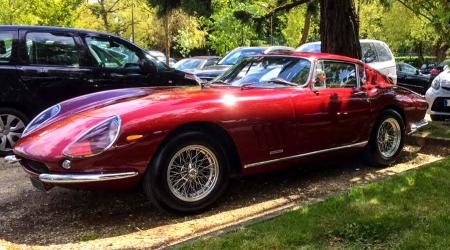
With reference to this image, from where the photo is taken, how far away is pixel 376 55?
13.5 metres

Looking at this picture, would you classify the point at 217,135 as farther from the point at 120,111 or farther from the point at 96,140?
the point at 96,140

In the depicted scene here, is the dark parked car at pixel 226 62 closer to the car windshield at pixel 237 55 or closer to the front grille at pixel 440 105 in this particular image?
the car windshield at pixel 237 55

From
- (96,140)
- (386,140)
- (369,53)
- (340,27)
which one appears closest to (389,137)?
(386,140)

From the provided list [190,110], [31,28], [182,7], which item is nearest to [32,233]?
[190,110]

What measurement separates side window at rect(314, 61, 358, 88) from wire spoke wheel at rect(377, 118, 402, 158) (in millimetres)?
705

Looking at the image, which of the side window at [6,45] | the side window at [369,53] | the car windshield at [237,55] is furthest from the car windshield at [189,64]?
the side window at [6,45]

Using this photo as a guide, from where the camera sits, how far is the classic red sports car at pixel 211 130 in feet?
14.4

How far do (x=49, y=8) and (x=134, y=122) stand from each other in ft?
78.9

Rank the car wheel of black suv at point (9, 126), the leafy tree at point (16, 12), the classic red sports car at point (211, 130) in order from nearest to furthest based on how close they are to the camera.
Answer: the classic red sports car at point (211, 130), the car wheel of black suv at point (9, 126), the leafy tree at point (16, 12)

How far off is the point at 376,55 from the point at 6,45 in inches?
353

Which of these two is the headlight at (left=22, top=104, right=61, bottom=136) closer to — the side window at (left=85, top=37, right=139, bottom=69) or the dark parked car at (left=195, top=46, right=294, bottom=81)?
the side window at (left=85, top=37, right=139, bottom=69)

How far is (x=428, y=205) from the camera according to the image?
470 centimetres

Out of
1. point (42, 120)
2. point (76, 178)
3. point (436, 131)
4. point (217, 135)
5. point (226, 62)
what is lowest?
point (436, 131)

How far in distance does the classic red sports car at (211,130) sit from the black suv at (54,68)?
221 centimetres
